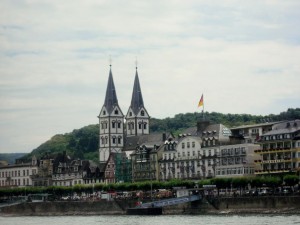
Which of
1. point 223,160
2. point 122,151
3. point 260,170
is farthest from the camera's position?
point 122,151

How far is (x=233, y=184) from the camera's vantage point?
431 ft

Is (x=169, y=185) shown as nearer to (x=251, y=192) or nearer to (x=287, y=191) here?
(x=251, y=192)

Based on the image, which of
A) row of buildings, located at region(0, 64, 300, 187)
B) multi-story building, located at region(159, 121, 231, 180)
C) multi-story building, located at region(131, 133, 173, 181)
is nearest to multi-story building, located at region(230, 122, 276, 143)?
row of buildings, located at region(0, 64, 300, 187)

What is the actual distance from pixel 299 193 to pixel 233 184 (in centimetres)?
2144

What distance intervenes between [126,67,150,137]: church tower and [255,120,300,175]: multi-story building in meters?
56.5

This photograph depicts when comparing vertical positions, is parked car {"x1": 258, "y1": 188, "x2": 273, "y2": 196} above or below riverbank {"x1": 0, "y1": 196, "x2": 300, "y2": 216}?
above

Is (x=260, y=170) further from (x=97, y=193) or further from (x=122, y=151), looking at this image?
(x=122, y=151)

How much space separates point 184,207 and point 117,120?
7024 cm

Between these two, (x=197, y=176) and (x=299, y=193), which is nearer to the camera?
(x=299, y=193)

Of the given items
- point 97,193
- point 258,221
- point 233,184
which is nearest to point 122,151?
point 97,193

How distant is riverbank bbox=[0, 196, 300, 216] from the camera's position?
4321 inches

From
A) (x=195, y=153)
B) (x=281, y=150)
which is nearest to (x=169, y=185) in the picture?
(x=195, y=153)

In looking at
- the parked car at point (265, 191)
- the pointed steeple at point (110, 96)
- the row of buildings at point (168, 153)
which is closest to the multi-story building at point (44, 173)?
the row of buildings at point (168, 153)

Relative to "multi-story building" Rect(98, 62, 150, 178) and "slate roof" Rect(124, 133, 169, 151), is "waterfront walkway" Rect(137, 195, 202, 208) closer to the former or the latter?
"slate roof" Rect(124, 133, 169, 151)
